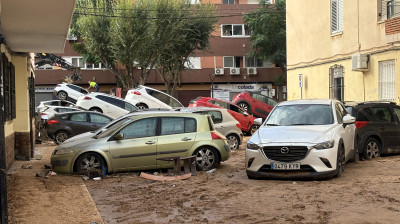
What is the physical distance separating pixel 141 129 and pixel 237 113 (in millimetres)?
11653

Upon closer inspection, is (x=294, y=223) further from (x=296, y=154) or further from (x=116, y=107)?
(x=116, y=107)

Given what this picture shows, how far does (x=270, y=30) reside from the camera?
46.9 meters

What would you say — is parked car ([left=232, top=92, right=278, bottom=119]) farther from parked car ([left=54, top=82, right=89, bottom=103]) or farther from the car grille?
the car grille

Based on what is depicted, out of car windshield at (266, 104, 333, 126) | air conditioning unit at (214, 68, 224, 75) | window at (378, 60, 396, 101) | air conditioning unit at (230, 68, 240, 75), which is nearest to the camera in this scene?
car windshield at (266, 104, 333, 126)

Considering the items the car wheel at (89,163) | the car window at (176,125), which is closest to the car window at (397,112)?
the car window at (176,125)

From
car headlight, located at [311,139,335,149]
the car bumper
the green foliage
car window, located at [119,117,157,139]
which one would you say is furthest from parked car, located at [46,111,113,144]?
the green foliage

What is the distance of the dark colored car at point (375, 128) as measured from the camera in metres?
14.2

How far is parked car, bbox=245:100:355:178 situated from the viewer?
1048 cm

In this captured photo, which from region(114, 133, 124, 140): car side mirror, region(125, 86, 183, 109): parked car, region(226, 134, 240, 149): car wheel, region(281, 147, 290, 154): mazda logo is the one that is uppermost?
region(125, 86, 183, 109): parked car

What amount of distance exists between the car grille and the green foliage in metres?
36.7

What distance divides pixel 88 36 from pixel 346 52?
22.5 metres

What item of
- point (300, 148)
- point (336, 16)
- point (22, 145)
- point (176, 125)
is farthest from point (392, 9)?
point (22, 145)

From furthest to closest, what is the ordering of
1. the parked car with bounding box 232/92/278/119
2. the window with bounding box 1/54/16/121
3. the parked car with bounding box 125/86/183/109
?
the parked car with bounding box 232/92/278/119 < the parked car with bounding box 125/86/183/109 < the window with bounding box 1/54/16/121

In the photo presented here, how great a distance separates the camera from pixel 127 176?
12133mm
